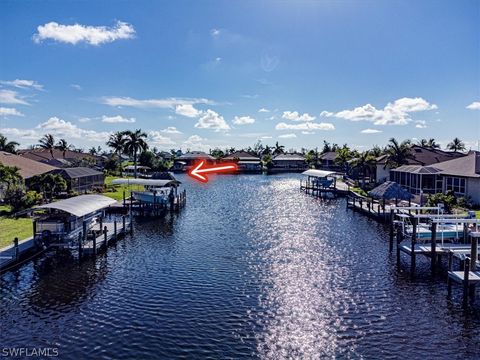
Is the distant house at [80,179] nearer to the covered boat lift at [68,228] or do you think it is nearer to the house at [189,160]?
the covered boat lift at [68,228]

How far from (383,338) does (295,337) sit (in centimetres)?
392

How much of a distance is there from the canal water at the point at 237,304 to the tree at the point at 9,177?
17.0 meters

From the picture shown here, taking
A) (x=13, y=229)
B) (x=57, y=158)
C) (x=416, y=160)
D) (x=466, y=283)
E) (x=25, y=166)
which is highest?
(x=57, y=158)

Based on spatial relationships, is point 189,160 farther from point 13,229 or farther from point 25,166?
point 13,229

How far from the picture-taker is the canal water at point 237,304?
53.0 ft

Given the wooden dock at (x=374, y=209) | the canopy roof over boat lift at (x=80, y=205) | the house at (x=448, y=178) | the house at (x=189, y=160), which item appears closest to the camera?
Result: the canopy roof over boat lift at (x=80, y=205)

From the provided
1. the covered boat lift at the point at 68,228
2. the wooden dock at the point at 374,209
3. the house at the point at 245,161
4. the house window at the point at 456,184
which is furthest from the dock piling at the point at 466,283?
the house at the point at 245,161

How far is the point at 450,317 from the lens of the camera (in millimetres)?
18734

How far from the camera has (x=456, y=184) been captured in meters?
48.7

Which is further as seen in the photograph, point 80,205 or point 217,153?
point 217,153

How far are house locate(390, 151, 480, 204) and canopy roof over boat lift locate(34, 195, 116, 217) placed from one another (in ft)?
121

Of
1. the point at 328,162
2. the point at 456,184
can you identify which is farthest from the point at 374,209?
the point at 328,162

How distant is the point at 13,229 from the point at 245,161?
131729 millimetres

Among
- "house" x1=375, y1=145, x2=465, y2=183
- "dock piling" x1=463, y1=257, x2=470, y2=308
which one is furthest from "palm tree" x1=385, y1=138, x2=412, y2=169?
"dock piling" x1=463, y1=257, x2=470, y2=308
